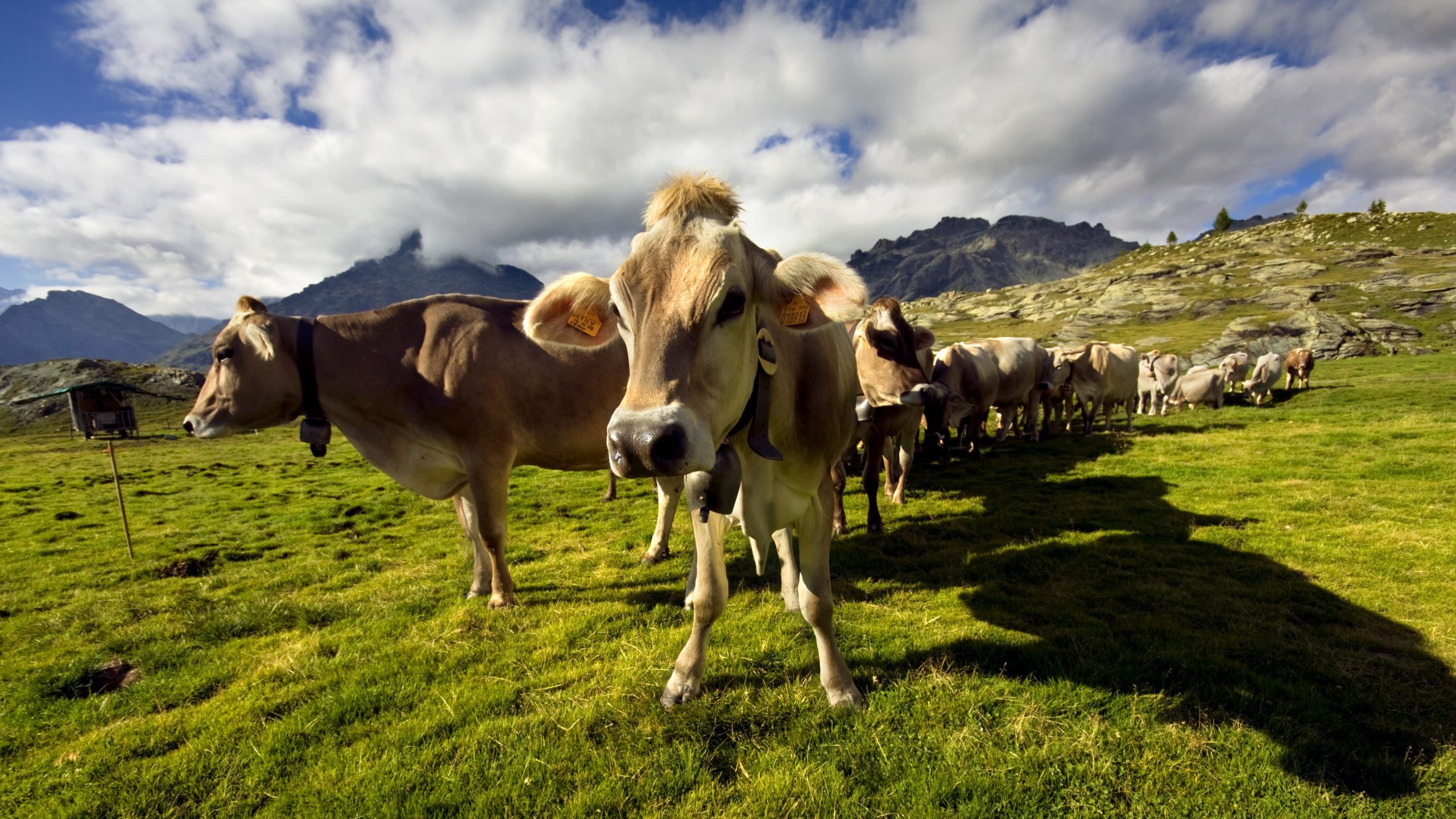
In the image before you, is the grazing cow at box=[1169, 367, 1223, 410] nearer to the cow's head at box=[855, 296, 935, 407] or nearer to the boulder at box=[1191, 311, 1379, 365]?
the cow's head at box=[855, 296, 935, 407]

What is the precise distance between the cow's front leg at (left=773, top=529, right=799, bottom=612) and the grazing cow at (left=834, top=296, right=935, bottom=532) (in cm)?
219

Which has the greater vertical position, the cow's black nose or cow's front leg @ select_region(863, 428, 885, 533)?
the cow's black nose

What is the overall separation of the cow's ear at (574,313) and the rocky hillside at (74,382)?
6824 centimetres

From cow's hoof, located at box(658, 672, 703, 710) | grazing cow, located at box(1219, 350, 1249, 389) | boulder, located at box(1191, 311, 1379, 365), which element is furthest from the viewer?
boulder, located at box(1191, 311, 1379, 365)

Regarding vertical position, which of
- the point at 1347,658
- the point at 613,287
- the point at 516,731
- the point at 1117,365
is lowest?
the point at 1347,658

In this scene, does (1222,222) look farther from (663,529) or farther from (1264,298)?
(663,529)

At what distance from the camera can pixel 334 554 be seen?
8.16 meters

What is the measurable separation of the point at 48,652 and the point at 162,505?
39.7 feet

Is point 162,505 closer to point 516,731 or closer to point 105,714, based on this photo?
point 105,714

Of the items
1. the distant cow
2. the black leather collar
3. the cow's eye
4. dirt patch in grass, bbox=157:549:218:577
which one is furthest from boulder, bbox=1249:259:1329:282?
dirt patch in grass, bbox=157:549:218:577

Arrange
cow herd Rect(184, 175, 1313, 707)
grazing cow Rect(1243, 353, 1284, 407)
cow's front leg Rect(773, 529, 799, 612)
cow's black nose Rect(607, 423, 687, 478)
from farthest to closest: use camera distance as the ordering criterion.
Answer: grazing cow Rect(1243, 353, 1284, 407), cow's front leg Rect(773, 529, 799, 612), cow herd Rect(184, 175, 1313, 707), cow's black nose Rect(607, 423, 687, 478)

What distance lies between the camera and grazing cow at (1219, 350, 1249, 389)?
26.8 metres

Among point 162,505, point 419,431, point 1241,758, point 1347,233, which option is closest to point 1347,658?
point 1241,758

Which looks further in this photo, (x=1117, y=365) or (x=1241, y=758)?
(x=1117, y=365)
